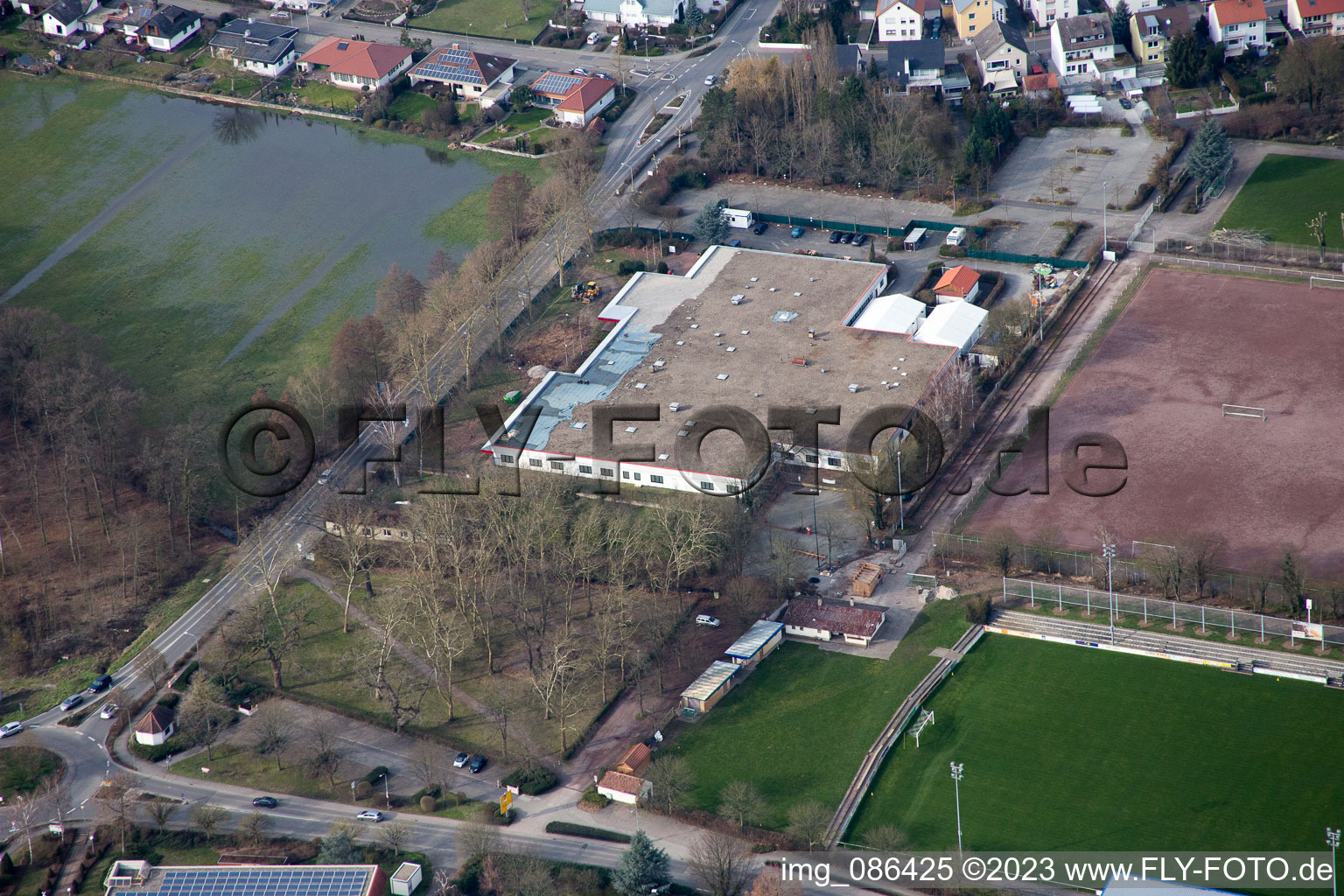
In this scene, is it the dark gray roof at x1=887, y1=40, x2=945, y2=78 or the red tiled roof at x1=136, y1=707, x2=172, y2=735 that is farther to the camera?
the dark gray roof at x1=887, y1=40, x2=945, y2=78

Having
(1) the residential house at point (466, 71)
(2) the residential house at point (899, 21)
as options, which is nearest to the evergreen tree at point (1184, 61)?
(2) the residential house at point (899, 21)

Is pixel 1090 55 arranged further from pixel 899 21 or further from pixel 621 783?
pixel 621 783

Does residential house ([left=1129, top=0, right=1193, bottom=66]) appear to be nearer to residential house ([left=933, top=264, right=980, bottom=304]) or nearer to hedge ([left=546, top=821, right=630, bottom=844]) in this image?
residential house ([left=933, top=264, right=980, bottom=304])

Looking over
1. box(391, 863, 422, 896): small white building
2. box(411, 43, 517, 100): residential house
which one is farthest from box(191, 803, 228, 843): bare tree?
box(411, 43, 517, 100): residential house

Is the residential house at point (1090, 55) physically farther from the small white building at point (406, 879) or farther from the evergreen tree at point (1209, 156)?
the small white building at point (406, 879)

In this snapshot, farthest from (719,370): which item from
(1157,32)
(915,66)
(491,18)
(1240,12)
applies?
(491,18)

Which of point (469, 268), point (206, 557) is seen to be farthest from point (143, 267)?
point (206, 557)
